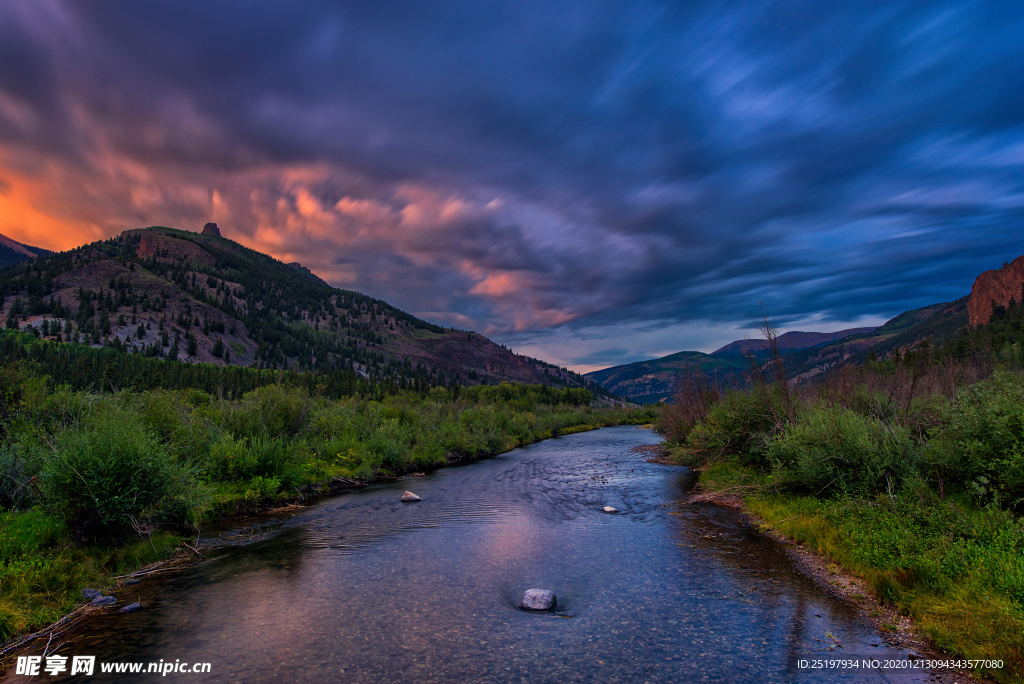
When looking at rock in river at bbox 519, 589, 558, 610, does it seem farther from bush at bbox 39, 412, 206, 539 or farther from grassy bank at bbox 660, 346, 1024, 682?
bush at bbox 39, 412, 206, 539

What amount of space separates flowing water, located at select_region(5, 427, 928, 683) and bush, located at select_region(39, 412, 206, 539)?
2.10 meters

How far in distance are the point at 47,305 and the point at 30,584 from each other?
216425 mm

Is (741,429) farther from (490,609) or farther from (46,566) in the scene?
(46,566)

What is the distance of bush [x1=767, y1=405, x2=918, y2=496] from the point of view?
12.6 metres

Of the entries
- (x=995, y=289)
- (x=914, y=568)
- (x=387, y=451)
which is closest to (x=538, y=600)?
(x=914, y=568)

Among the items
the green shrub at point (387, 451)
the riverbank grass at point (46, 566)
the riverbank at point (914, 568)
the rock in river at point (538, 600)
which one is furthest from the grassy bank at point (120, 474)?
the riverbank at point (914, 568)

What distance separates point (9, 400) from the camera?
14500 mm

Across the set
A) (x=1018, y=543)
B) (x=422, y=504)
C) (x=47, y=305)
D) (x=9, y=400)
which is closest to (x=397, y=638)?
(x=1018, y=543)

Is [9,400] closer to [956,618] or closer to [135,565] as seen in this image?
[135,565]

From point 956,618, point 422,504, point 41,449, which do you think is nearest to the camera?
point 956,618

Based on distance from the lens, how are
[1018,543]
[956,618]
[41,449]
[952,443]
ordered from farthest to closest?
1. [41,449]
2. [952,443]
3. [1018,543]
4. [956,618]

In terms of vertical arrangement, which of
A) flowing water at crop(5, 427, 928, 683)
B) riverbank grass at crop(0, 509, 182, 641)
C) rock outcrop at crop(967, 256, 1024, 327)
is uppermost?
rock outcrop at crop(967, 256, 1024, 327)

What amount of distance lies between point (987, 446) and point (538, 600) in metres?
10.7

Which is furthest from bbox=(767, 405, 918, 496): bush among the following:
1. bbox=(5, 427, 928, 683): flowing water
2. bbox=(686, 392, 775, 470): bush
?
bbox=(686, 392, 775, 470): bush
